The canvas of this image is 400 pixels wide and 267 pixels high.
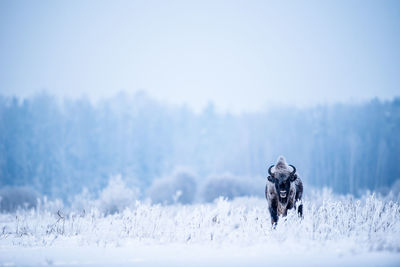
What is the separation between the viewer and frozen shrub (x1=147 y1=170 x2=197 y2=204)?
115 ft

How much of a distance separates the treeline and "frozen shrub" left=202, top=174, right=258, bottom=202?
10376 millimetres

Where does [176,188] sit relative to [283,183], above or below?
below

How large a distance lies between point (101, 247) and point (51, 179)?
40.3m

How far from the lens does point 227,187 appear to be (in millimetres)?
31969

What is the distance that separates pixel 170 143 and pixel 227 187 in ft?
81.2

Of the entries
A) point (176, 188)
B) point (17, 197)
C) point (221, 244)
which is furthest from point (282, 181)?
point (176, 188)

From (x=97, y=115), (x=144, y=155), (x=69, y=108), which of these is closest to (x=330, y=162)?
(x=144, y=155)

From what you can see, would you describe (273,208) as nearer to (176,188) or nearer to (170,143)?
(176,188)

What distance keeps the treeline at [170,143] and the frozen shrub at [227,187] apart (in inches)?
409

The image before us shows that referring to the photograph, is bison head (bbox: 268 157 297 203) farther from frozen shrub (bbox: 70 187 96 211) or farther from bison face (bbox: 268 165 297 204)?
frozen shrub (bbox: 70 187 96 211)

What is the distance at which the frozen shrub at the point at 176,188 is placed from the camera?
35.0 metres

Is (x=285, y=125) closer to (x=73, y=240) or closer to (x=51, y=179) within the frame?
(x=51, y=179)

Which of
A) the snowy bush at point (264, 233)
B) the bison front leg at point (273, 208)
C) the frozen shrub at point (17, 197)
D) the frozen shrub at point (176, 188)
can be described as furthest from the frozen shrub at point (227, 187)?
the snowy bush at point (264, 233)

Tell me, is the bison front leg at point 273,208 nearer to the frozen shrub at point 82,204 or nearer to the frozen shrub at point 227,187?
the frozen shrub at point 82,204
